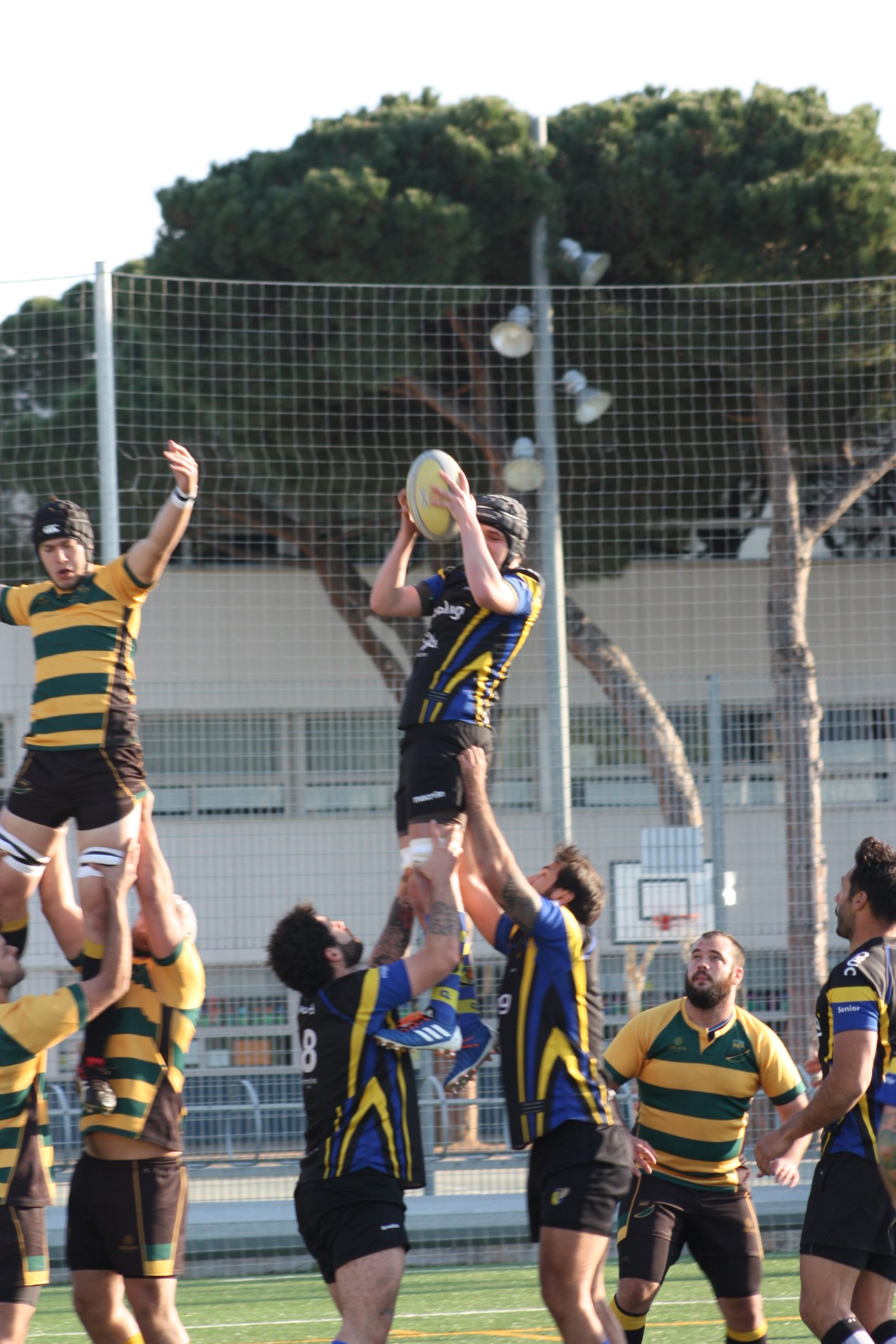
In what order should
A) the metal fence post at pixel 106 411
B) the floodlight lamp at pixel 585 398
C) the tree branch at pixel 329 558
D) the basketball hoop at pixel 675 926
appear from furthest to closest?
the tree branch at pixel 329 558, the floodlight lamp at pixel 585 398, the basketball hoop at pixel 675 926, the metal fence post at pixel 106 411

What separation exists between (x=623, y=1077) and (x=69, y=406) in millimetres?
10452

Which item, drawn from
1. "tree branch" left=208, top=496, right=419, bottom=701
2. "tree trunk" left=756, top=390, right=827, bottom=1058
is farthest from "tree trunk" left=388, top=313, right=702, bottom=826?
"tree branch" left=208, top=496, right=419, bottom=701

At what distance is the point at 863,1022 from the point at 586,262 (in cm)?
866

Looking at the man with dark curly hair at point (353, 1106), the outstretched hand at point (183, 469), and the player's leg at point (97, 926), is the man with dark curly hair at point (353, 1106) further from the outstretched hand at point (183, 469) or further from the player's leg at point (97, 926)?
the outstretched hand at point (183, 469)

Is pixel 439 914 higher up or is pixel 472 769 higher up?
pixel 472 769

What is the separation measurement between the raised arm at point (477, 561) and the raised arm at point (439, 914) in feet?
2.25

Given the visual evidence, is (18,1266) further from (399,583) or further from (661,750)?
(661,750)

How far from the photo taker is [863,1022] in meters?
4.43

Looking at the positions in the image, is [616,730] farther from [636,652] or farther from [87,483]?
[87,483]

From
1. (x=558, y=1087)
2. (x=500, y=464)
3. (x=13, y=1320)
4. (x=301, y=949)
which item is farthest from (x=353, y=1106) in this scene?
(x=500, y=464)

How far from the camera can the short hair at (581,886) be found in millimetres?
4547

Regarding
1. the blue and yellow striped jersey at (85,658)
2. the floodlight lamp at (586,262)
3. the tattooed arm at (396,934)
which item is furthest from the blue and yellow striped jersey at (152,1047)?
the floodlight lamp at (586,262)

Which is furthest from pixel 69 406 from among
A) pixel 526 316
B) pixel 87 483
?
pixel 526 316

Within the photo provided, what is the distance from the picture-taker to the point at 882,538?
45.1ft
